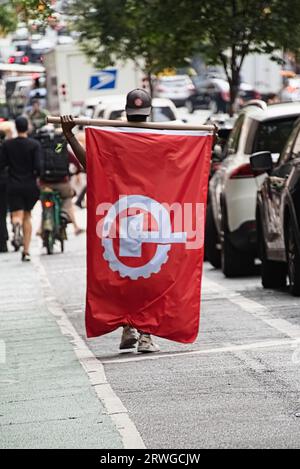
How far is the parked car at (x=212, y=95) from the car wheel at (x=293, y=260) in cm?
4853

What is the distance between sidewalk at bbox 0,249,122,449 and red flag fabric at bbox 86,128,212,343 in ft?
1.83

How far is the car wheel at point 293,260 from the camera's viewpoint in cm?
1467

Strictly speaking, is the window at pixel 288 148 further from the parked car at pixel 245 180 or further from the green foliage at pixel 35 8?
the green foliage at pixel 35 8

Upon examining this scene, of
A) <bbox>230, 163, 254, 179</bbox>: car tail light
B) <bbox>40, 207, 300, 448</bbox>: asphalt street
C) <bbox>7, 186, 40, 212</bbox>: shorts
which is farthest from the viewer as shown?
<bbox>7, 186, 40, 212</bbox>: shorts

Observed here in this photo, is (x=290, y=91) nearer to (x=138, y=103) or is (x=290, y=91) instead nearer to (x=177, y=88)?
(x=177, y=88)

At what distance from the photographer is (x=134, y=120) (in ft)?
39.0

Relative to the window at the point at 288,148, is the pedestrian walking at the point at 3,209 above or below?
below

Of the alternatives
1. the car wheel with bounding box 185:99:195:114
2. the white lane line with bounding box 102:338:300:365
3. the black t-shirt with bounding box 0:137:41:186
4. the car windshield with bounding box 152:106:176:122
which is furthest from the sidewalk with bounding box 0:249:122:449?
the car wheel with bounding box 185:99:195:114

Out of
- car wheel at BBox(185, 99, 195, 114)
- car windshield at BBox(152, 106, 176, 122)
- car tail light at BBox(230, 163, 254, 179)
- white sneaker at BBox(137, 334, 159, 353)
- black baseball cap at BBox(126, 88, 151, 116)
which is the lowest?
car wheel at BBox(185, 99, 195, 114)

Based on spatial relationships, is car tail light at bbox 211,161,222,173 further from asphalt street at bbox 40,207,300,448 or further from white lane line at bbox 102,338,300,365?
white lane line at bbox 102,338,300,365

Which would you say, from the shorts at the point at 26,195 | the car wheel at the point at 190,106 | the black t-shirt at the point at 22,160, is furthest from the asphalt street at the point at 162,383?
the car wheel at the point at 190,106

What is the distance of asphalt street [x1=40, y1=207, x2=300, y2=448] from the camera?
8164mm

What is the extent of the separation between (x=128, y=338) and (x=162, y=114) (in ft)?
82.1
